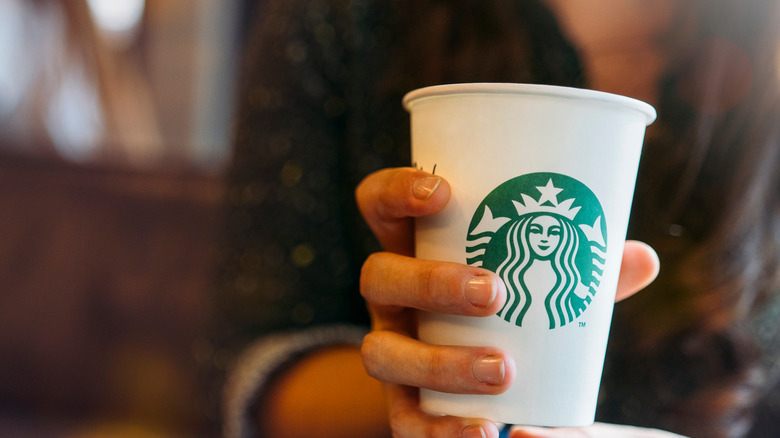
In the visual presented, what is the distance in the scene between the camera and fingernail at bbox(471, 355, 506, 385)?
1.42 feet

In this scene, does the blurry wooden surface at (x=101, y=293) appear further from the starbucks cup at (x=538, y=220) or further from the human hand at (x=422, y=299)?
the starbucks cup at (x=538, y=220)

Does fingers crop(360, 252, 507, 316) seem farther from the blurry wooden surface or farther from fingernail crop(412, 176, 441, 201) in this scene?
the blurry wooden surface

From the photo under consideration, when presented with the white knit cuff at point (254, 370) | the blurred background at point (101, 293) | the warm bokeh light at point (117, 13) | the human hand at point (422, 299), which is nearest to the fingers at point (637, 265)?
the human hand at point (422, 299)

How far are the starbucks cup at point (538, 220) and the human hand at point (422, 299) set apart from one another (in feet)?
0.05

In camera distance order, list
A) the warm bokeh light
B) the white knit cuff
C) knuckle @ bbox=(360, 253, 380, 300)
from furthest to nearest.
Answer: the warm bokeh light < the white knit cuff < knuckle @ bbox=(360, 253, 380, 300)

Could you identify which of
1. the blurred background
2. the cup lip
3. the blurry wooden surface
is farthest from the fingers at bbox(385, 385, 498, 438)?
the blurry wooden surface

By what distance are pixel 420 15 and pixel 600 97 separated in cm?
65

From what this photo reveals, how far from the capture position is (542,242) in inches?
16.8

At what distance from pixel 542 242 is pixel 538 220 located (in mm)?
16

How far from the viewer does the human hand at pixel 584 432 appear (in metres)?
0.53

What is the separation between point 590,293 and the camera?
45 centimetres

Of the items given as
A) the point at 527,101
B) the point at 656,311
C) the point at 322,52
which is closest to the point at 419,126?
the point at 527,101

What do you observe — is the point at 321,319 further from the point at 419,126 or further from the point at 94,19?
the point at 94,19

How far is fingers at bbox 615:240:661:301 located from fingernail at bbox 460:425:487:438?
0.19 meters
